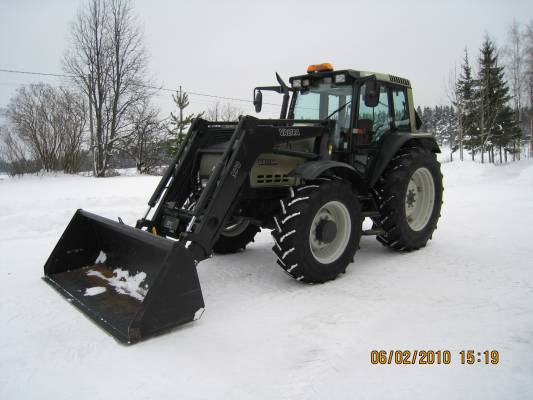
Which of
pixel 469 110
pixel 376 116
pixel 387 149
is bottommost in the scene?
pixel 387 149

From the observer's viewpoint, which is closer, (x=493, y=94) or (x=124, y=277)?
(x=124, y=277)

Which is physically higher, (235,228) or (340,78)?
(340,78)

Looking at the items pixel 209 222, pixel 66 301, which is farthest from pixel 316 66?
pixel 66 301

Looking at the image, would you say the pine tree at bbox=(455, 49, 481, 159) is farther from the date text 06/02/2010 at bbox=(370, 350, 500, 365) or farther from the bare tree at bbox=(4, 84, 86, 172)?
the date text 06/02/2010 at bbox=(370, 350, 500, 365)

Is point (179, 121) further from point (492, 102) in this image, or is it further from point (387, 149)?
point (492, 102)

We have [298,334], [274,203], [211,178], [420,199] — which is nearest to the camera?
[298,334]

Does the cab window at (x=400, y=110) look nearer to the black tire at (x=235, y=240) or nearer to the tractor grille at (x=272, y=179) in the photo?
the tractor grille at (x=272, y=179)

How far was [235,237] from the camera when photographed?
211 inches

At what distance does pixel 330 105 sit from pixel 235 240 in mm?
2155

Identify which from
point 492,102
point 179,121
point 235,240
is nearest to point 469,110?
point 492,102

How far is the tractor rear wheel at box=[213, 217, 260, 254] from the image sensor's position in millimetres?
5203

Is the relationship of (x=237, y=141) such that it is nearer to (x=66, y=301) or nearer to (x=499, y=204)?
(x=66, y=301)

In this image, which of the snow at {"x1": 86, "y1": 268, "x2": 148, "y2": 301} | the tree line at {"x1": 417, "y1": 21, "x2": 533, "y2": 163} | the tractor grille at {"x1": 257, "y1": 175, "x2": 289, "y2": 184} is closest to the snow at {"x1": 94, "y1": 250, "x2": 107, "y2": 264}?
the snow at {"x1": 86, "y1": 268, "x2": 148, "y2": 301}

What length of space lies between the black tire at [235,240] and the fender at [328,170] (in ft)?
4.58
